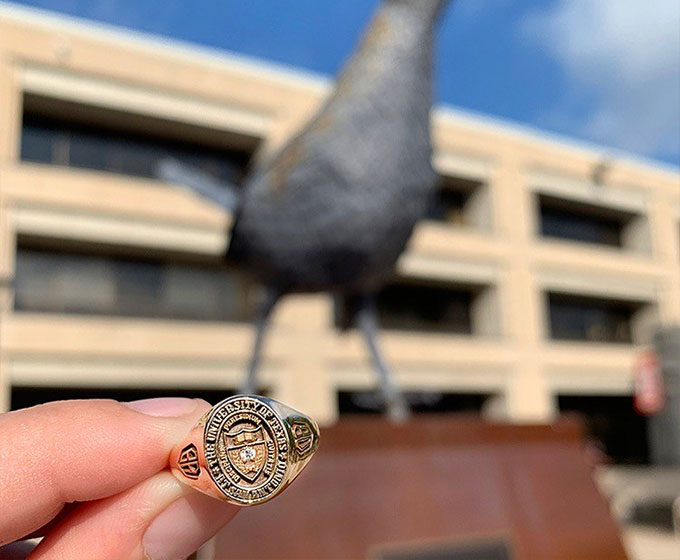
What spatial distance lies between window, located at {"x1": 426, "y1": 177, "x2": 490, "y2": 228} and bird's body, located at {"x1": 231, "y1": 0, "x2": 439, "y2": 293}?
12890mm

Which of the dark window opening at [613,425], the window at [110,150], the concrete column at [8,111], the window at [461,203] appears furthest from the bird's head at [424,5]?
the dark window opening at [613,425]

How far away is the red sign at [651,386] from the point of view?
1214 cm

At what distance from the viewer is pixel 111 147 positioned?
13.2 m

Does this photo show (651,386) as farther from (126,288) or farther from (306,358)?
(126,288)

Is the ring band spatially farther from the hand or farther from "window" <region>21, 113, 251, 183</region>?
"window" <region>21, 113, 251, 183</region>

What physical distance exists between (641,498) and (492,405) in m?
7.67

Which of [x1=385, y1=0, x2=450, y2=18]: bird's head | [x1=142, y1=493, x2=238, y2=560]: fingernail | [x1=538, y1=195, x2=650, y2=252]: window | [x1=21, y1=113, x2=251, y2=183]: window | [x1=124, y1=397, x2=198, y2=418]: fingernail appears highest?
[x1=21, y1=113, x2=251, y2=183]: window

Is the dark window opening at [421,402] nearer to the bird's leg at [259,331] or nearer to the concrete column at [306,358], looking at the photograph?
the concrete column at [306,358]

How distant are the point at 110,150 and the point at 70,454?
43.8 ft

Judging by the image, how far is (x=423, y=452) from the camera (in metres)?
3.21

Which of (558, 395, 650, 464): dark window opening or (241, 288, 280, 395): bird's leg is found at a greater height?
(241, 288, 280, 395): bird's leg

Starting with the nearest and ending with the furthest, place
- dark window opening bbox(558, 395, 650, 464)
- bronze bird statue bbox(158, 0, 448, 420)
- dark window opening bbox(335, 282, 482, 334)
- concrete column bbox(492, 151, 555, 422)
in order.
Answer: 1. bronze bird statue bbox(158, 0, 448, 420)
2. concrete column bbox(492, 151, 555, 422)
3. dark window opening bbox(335, 282, 482, 334)
4. dark window opening bbox(558, 395, 650, 464)

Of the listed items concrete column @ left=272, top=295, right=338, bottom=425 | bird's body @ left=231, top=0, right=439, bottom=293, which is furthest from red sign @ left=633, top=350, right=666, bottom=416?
bird's body @ left=231, top=0, right=439, bottom=293

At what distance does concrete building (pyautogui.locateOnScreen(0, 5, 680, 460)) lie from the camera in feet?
37.7
